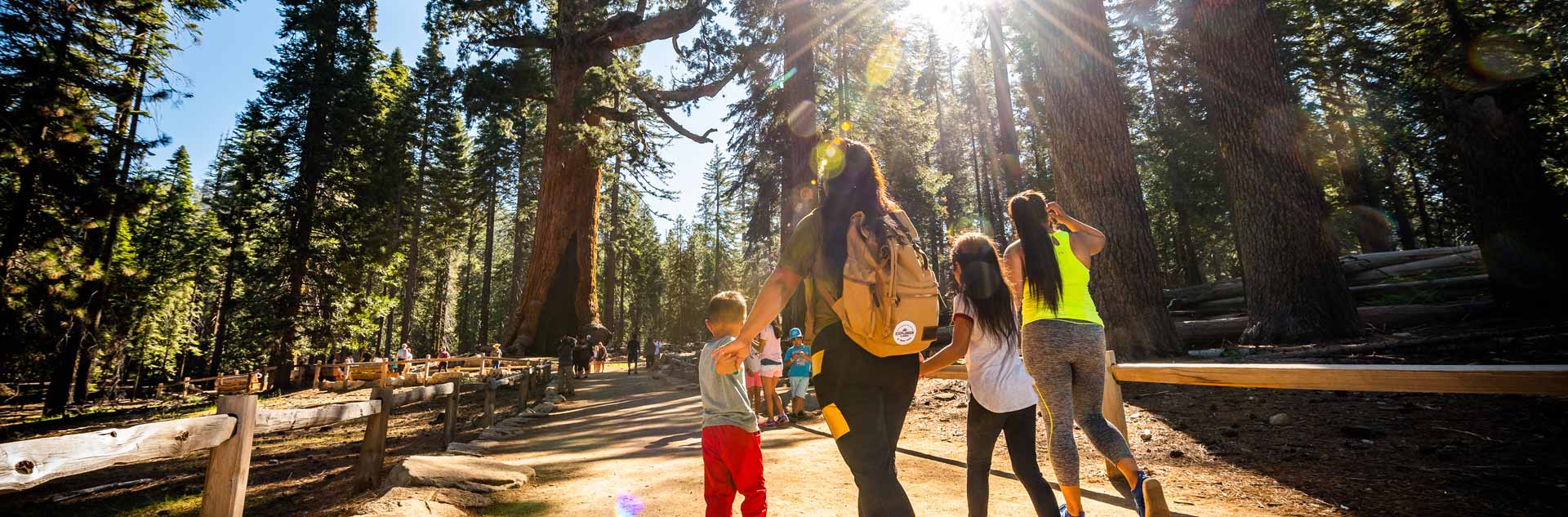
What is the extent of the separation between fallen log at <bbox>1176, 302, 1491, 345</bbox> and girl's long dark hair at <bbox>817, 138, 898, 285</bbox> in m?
9.01

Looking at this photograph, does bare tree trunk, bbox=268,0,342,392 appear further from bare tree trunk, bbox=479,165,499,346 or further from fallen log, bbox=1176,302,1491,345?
fallen log, bbox=1176,302,1491,345

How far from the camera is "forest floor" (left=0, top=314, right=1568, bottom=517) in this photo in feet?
12.6

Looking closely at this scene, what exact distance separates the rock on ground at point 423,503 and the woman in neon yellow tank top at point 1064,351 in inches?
153

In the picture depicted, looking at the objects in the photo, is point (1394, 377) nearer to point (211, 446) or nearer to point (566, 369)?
point (211, 446)

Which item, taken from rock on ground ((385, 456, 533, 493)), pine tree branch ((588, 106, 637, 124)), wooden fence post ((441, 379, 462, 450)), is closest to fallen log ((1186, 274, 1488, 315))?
rock on ground ((385, 456, 533, 493))

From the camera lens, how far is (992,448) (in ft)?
9.21

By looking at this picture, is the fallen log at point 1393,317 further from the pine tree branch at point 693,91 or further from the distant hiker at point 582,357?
the distant hiker at point 582,357

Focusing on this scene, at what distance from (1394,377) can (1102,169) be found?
5.01m

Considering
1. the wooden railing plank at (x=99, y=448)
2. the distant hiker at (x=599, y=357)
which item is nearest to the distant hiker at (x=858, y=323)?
the wooden railing plank at (x=99, y=448)

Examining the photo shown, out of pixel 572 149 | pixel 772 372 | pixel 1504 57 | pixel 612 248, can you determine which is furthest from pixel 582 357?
pixel 1504 57

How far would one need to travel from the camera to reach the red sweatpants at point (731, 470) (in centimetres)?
334

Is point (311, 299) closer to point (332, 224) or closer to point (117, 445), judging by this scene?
point (332, 224)

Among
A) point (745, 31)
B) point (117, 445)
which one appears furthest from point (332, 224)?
point (117, 445)

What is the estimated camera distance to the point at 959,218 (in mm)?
32438
